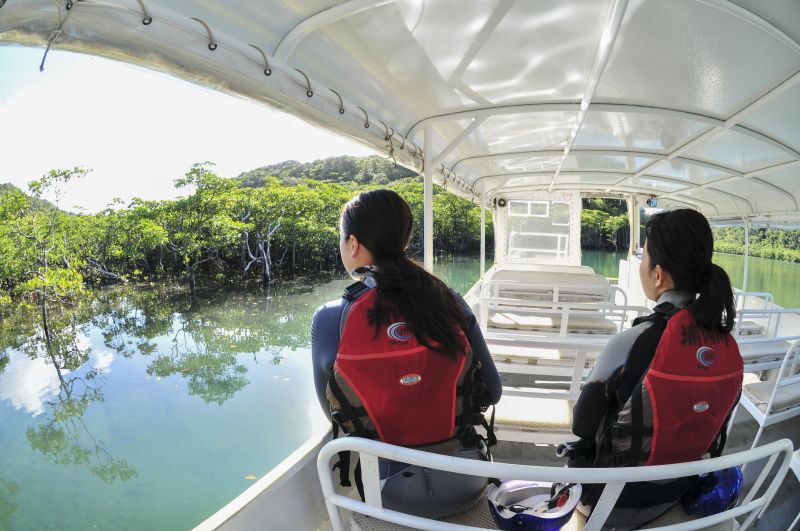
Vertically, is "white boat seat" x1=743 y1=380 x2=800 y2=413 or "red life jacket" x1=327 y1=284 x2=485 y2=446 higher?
"red life jacket" x1=327 y1=284 x2=485 y2=446

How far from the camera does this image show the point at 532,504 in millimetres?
1085

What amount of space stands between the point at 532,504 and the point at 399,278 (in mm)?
633

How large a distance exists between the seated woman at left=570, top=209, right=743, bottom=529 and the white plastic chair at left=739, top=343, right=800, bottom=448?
170 cm

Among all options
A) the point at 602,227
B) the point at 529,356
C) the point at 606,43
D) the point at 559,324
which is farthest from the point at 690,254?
the point at 602,227

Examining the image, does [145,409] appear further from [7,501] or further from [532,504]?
[532,504]

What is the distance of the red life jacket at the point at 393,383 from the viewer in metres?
1.00

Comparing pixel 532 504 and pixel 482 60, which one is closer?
pixel 532 504

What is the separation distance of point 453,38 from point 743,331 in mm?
5263

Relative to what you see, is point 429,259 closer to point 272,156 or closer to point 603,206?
point 603,206

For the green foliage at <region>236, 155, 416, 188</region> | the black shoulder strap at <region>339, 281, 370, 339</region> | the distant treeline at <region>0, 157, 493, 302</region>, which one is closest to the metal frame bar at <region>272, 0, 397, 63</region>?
the black shoulder strap at <region>339, 281, 370, 339</region>

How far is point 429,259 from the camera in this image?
3.87m

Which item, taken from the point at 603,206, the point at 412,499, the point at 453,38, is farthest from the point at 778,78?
the point at 603,206

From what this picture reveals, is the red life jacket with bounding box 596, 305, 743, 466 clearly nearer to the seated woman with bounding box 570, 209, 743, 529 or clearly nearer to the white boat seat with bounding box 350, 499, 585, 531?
the seated woman with bounding box 570, 209, 743, 529

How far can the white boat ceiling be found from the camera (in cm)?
116
